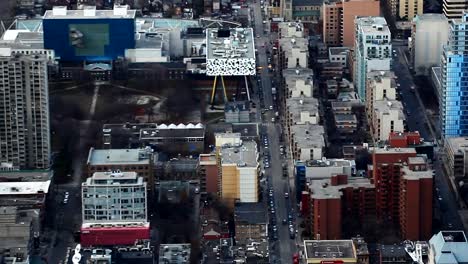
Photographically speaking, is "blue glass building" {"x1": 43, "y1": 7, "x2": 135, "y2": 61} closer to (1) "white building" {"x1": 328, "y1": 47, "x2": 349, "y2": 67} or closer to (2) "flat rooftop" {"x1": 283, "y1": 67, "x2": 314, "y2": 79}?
(2) "flat rooftop" {"x1": 283, "y1": 67, "x2": 314, "y2": 79}

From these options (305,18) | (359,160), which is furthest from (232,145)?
(305,18)

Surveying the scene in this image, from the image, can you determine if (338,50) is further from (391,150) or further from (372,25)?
(391,150)

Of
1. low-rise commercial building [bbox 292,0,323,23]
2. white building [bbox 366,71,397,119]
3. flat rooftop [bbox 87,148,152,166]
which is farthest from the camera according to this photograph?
low-rise commercial building [bbox 292,0,323,23]

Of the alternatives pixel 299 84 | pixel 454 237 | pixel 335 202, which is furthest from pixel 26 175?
pixel 454 237

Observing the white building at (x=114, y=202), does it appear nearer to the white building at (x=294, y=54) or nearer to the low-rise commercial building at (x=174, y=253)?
the low-rise commercial building at (x=174, y=253)

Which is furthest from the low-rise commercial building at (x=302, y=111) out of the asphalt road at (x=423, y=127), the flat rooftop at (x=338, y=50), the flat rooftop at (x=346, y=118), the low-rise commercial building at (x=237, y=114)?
the flat rooftop at (x=338, y=50)

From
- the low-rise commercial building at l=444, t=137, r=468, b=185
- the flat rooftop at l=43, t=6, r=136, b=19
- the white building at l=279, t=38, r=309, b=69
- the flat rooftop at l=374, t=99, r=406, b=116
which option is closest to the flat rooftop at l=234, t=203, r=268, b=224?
the low-rise commercial building at l=444, t=137, r=468, b=185
